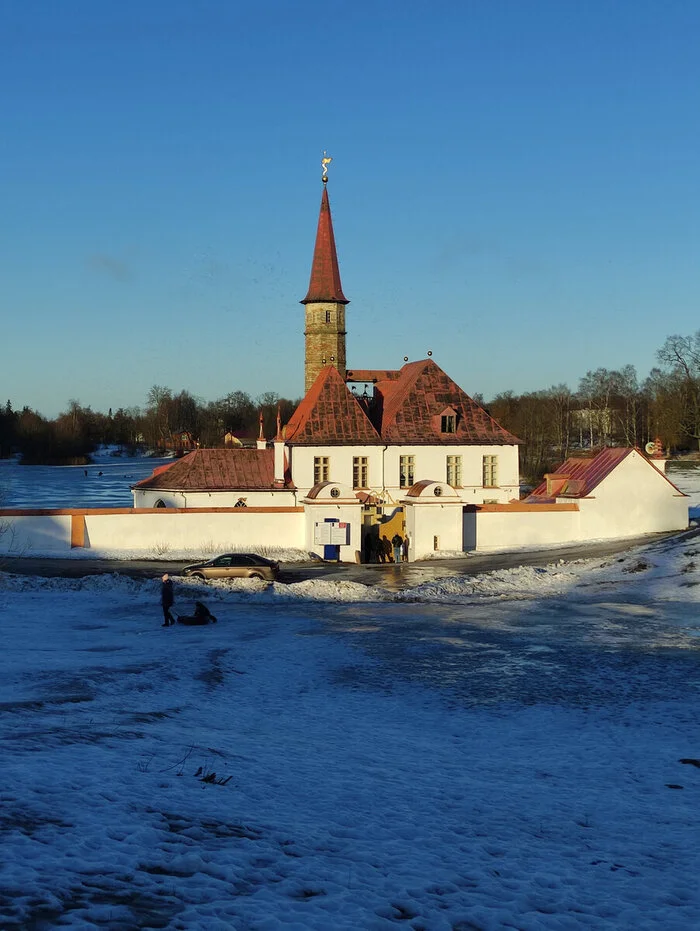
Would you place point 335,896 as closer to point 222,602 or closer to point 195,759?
point 195,759

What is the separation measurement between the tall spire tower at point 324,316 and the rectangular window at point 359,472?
36.5 ft

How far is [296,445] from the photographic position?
4559cm

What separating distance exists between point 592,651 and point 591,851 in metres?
12.0

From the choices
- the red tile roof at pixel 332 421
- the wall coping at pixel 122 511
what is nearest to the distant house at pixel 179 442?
the red tile roof at pixel 332 421

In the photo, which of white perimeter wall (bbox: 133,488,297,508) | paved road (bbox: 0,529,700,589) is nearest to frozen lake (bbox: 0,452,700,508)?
white perimeter wall (bbox: 133,488,297,508)

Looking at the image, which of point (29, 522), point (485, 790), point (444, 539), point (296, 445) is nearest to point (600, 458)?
point (444, 539)

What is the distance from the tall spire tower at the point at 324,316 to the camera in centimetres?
5684

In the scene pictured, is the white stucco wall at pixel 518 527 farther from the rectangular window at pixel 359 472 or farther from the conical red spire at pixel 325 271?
the conical red spire at pixel 325 271

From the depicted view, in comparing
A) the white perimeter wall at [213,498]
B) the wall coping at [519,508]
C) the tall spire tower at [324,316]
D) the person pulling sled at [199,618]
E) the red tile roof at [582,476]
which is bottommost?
the person pulling sled at [199,618]

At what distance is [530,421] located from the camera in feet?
345

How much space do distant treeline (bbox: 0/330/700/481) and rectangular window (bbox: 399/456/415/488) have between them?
2437 centimetres

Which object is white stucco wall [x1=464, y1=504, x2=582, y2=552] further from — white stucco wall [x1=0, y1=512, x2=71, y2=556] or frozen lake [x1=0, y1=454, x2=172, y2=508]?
frozen lake [x1=0, y1=454, x2=172, y2=508]

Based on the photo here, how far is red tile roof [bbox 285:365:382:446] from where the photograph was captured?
4625cm

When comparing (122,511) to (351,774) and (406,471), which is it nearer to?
(406,471)
